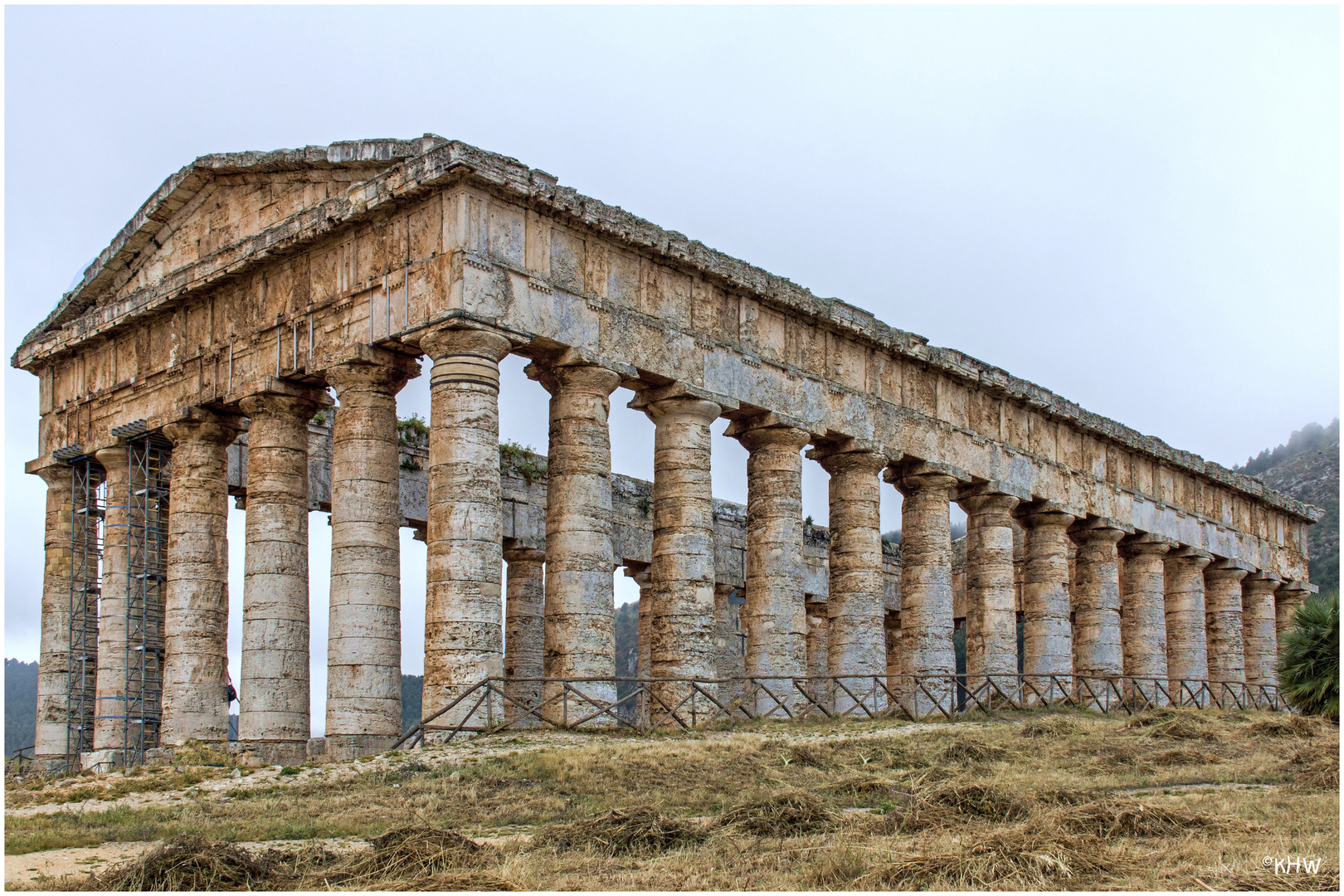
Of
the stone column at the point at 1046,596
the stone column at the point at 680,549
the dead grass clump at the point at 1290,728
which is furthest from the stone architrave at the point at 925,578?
the dead grass clump at the point at 1290,728

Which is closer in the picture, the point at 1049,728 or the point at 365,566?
the point at 365,566

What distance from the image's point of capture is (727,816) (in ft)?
44.7

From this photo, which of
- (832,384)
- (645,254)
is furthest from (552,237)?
(832,384)

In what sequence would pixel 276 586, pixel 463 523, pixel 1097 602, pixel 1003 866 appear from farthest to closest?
pixel 1097 602, pixel 276 586, pixel 463 523, pixel 1003 866

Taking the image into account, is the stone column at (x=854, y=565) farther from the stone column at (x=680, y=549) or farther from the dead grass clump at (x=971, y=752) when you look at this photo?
the dead grass clump at (x=971, y=752)

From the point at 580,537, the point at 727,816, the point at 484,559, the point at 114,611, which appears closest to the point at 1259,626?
the point at 580,537

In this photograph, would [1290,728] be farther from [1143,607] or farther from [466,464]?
[1143,607]

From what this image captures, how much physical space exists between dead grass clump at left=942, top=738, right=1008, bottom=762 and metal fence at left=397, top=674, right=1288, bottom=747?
4707 mm

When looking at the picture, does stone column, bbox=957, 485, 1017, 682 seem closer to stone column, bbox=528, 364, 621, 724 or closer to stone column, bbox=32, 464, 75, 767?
stone column, bbox=528, 364, 621, 724

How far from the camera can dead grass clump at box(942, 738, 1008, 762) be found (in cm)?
1888

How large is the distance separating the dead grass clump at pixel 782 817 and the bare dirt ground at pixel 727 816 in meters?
0.03

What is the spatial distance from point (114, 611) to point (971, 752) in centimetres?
1686

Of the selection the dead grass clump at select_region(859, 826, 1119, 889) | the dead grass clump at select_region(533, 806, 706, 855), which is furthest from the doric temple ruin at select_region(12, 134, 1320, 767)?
the dead grass clump at select_region(859, 826, 1119, 889)

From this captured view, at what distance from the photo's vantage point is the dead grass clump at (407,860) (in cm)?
1097
